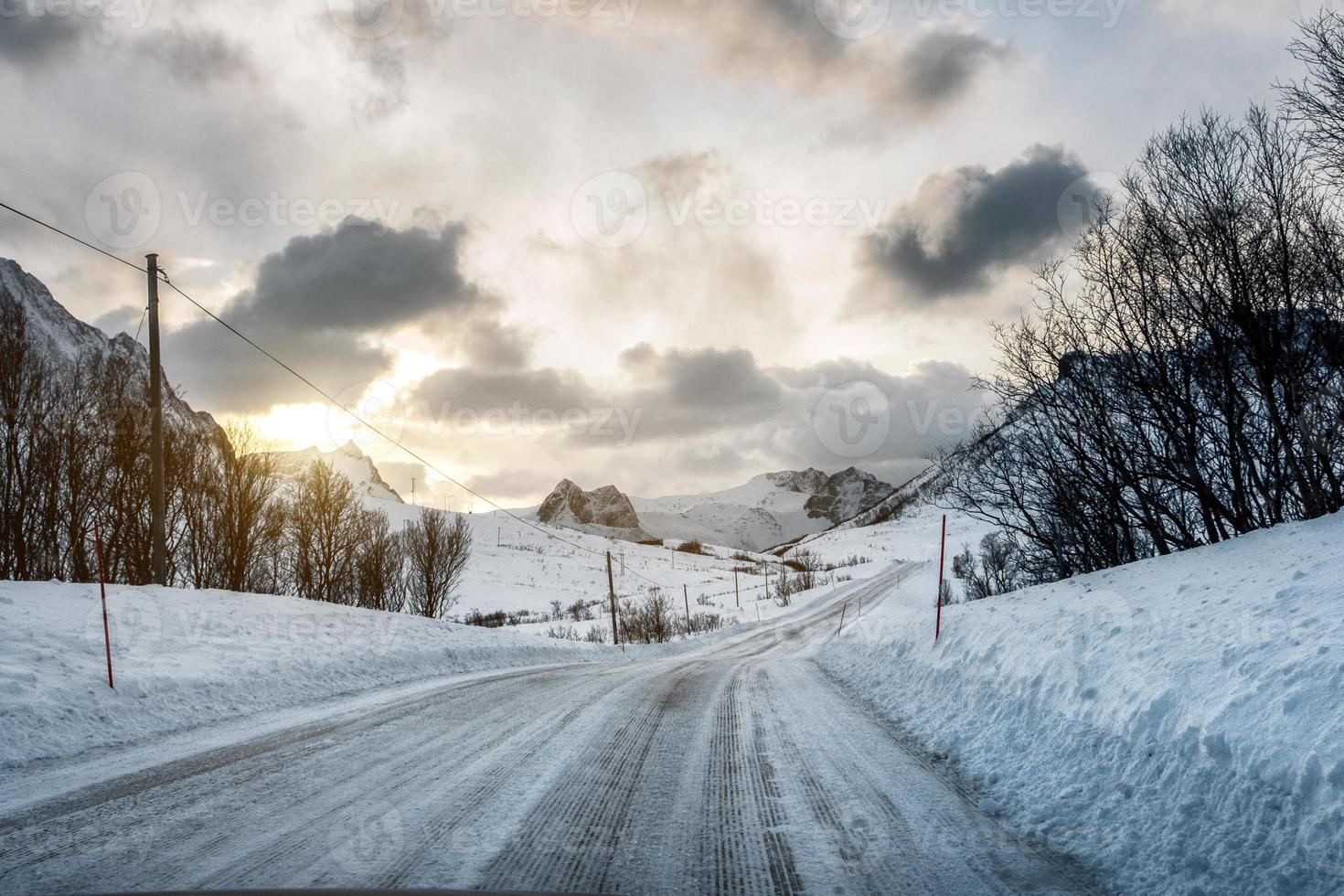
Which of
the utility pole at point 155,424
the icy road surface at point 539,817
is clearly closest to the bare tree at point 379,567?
the utility pole at point 155,424

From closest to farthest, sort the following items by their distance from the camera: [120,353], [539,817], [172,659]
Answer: [539,817] < [172,659] < [120,353]

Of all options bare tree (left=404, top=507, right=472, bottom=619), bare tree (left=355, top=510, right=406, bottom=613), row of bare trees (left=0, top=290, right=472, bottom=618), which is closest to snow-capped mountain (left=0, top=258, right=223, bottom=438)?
row of bare trees (left=0, top=290, right=472, bottom=618)

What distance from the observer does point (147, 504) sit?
20578 millimetres

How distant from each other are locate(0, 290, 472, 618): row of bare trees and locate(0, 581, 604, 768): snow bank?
9.92 feet

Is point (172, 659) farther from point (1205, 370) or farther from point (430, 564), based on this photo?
point (430, 564)

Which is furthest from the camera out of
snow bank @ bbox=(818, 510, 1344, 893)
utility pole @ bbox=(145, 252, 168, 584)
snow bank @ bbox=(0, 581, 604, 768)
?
utility pole @ bbox=(145, 252, 168, 584)

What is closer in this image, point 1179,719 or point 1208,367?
point 1179,719

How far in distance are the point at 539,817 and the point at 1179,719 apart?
13.4 ft

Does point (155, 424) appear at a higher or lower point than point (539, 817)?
higher

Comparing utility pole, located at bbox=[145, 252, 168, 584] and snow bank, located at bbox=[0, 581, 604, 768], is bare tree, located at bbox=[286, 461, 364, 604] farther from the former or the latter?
utility pole, located at bbox=[145, 252, 168, 584]

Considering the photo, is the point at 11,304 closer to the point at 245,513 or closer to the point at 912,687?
the point at 245,513

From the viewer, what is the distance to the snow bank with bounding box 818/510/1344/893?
2980 mm

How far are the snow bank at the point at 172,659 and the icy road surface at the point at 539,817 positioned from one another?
211cm

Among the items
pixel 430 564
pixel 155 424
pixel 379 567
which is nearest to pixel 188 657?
pixel 155 424
